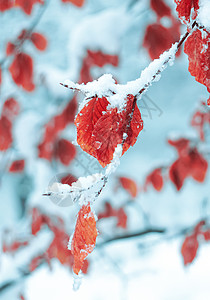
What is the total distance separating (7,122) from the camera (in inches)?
61.1

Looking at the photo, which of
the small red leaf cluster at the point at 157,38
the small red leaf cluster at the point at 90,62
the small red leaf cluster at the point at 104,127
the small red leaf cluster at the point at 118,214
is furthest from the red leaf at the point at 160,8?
the small red leaf cluster at the point at 118,214

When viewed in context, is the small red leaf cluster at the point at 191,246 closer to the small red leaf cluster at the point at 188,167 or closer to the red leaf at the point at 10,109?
the small red leaf cluster at the point at 188,167

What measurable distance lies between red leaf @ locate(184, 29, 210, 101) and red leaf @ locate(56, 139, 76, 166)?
3.88 ft

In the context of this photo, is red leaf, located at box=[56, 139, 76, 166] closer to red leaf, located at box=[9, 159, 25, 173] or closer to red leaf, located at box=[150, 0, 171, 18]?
red leaf, located at box=[9, 159, 25, 173]

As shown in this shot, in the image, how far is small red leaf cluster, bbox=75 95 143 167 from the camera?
12.7 inches

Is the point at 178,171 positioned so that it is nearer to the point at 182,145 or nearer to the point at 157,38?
the point at 182,145

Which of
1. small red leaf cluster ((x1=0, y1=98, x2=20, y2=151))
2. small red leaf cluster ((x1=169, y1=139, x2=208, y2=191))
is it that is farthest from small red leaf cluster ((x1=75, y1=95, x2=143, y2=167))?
small red leaf cluster ((x1=0, y1=98, x2=20, y2=151))

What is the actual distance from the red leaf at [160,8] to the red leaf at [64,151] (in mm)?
709

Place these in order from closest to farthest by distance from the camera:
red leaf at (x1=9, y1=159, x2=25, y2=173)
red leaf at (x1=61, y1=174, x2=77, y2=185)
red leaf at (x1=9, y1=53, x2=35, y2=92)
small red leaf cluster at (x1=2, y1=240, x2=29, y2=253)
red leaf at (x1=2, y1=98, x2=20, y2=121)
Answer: red leaf at (x1=61, y1=174, x2=77, y2=185) → red leaf at (x1=9, y1=53, x2=35, y2=92) → red leaf at (x1=2, y1=98, x2=20, y2=121) → red leaf at (x1=9, y1=159, x2=25, y2=173) → small red leaf cluster at (x1=2, y1=240, x2=29, y2=253)

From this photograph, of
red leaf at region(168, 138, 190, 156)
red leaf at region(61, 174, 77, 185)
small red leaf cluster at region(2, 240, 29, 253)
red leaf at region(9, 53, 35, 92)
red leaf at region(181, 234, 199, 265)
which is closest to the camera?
red leaf at region(61, 174, 77, 185)

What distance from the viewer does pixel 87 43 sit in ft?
4.18

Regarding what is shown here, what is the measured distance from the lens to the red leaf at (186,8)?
1.04 feet

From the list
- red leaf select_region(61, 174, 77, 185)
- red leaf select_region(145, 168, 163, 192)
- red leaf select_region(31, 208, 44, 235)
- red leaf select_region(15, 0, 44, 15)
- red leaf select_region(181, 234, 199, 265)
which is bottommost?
red leaf select_region(31, 208, 44, 235)

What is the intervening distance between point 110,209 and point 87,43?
1454 millimetres
